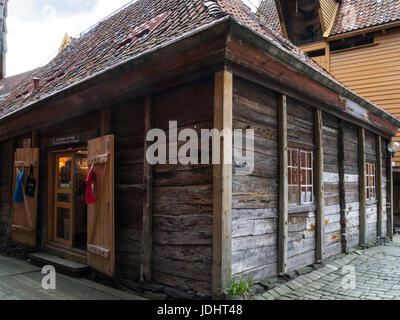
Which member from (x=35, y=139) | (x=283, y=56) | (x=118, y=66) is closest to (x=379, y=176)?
(x=283, y=56)

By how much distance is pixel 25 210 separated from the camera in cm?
675

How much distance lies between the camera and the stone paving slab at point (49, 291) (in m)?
4.27

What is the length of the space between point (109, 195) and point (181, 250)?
1.39m

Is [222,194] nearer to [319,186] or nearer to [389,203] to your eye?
[319,186]

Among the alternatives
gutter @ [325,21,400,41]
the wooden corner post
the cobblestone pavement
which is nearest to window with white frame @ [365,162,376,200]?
the cobblestone pavement

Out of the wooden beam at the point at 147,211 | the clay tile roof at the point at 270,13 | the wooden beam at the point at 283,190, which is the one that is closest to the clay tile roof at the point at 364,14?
the clay tile roof at the point at 270,13

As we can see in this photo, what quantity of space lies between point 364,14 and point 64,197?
11.8m

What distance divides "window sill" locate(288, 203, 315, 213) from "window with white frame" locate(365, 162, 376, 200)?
3.51 meters

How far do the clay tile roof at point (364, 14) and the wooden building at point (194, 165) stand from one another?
628 centimetres

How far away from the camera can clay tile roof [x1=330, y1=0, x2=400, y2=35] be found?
11422mm

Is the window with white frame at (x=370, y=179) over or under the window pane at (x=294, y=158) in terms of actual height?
under

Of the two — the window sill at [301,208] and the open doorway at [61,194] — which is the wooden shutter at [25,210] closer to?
the open doorway at [61,194]
